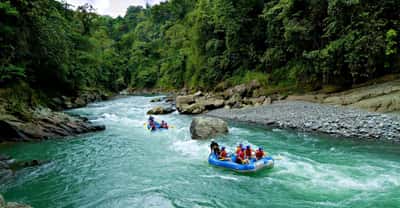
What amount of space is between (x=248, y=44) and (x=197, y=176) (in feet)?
72.9

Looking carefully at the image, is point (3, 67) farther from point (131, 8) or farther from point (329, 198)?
point (131, 8)

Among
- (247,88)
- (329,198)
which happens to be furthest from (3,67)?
(329,198)

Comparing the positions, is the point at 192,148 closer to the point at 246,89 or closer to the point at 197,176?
the point at 197,176

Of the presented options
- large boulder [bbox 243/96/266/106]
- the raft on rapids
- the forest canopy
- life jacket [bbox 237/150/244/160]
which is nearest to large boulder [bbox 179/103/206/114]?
large boulder [bbox 243/96/266/106]

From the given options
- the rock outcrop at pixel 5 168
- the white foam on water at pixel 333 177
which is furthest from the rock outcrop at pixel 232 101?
the rock outcrop at pixel 5 168

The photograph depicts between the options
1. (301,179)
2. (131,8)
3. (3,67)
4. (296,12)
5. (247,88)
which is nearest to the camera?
(301,179)

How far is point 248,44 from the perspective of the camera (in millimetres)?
30703

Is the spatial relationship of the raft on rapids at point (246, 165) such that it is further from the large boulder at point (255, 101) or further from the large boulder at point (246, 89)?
the large boulder at point (246, 89)

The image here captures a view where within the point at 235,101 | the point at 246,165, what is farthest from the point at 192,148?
the point at 235,101

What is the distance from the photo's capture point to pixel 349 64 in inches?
719

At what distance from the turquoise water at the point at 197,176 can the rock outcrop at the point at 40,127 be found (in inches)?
40.6

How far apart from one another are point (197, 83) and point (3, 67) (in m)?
24.5

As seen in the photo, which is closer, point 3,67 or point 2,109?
point 2,109

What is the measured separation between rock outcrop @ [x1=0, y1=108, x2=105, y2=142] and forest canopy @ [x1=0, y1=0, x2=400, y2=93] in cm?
420
